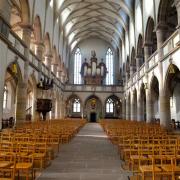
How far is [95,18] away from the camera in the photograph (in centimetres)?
3644

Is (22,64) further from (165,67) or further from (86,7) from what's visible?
(86,7)

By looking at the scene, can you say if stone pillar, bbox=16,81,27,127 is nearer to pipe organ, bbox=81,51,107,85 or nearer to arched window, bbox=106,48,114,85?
pipe organ, bbox=81,51,107,85

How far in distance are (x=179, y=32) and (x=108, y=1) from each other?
68.1 feet

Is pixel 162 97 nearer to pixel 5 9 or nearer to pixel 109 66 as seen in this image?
pixel 5 9

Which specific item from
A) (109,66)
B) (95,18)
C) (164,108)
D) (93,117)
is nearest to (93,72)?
(109,66)

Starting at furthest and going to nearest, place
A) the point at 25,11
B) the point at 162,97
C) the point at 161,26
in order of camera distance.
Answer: the point at 25,11
the point at 161,26
the point at 162,97

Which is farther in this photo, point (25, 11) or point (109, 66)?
point (109, 66)

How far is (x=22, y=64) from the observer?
16469mm

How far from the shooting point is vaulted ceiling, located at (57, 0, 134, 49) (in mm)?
29283

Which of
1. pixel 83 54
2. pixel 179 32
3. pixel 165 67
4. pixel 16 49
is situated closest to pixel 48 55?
pixel 16 49

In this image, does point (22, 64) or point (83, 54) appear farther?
point (83, 54)

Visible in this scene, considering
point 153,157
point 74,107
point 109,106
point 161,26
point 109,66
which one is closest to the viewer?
point 153,157

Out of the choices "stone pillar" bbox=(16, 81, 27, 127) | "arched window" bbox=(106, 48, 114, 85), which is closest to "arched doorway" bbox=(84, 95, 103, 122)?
"arched window" bbox=(106, 48, 114, 85)

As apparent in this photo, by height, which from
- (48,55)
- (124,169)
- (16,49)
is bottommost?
(124,169)
